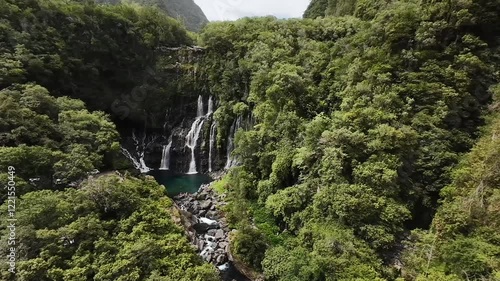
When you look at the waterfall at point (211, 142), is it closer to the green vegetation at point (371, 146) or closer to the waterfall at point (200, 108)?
the waterfall at point (200, 108)

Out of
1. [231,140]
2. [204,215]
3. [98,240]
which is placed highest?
[231,140]

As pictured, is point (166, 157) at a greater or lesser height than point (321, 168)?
lesser

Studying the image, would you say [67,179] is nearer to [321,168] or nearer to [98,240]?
[98,240]

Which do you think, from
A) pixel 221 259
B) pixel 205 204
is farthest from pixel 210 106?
pixel 221 259

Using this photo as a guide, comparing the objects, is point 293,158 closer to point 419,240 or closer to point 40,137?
point 419,240

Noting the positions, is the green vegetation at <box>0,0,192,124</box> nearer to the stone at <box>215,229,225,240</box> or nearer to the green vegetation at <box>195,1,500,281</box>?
the stone at <box>215,229,225,240</box>

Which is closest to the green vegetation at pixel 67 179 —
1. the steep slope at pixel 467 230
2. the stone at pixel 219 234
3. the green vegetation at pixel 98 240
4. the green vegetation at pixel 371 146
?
the green vegetation at pixel 98 240

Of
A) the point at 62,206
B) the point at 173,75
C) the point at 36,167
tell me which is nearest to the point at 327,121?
the point at 62,206

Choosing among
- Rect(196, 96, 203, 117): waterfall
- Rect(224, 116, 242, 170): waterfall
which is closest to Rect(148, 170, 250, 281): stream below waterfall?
Rect(224, 116, 242, 170): waterfall

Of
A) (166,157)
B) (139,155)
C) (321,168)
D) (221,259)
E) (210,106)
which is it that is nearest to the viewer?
(321,168)
